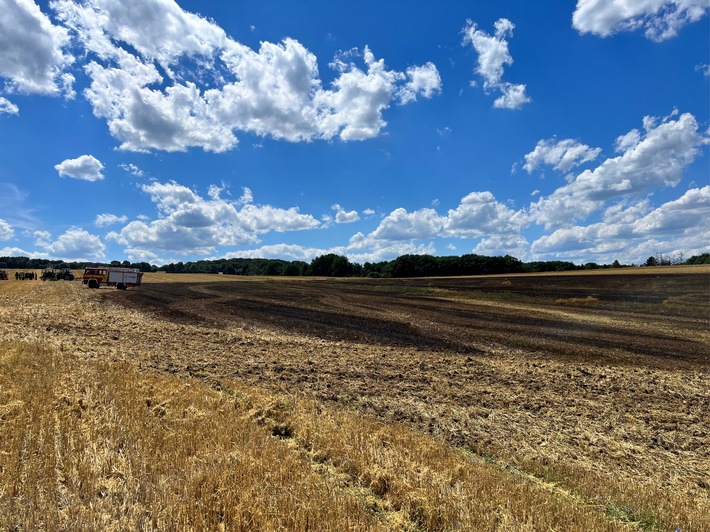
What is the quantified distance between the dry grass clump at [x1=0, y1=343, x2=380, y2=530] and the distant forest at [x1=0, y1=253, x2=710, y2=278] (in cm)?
9899

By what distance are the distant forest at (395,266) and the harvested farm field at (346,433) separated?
95.5 m

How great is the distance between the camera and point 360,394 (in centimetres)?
1030

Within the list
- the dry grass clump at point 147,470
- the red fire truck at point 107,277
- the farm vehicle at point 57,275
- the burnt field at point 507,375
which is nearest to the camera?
the dry grass clump at point 147,470

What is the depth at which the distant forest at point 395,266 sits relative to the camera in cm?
11702

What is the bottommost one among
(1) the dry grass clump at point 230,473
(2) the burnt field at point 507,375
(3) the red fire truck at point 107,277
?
(2) the burnt field at point 507,375

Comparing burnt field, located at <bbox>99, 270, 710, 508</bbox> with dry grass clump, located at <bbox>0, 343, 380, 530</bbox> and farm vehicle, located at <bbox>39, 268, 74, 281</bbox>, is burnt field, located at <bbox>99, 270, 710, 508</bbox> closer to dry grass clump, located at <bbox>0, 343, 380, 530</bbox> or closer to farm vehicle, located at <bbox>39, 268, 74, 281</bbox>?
dry grass clump, located at <bbox>0, 343, 380, 530</bbox>

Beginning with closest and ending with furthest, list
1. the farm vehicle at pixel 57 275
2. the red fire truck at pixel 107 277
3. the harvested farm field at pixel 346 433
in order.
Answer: the harvested farm field at pixel 346 433
the red fire truck at pixel 107 277
the farm vehicle at pixel 57 275

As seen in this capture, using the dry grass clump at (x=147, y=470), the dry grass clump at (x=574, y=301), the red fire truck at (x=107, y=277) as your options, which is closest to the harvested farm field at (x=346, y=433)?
the dry grass clump at (x=147, y=470)

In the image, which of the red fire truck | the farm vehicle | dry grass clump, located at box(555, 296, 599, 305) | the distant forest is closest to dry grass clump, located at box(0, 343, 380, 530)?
dry grass clump, located at box(555, 296, 599, 305)

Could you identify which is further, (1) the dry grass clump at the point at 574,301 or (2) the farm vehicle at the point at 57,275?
(2) the farm vehicle at the point at 57,275

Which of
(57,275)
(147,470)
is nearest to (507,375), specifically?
(147,470)

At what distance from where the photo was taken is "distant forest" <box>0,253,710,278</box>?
11702 cm

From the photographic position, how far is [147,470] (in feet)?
16.2

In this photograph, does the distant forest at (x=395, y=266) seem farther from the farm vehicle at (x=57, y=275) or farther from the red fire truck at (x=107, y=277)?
the red fire truck at (x=107, y=277)
